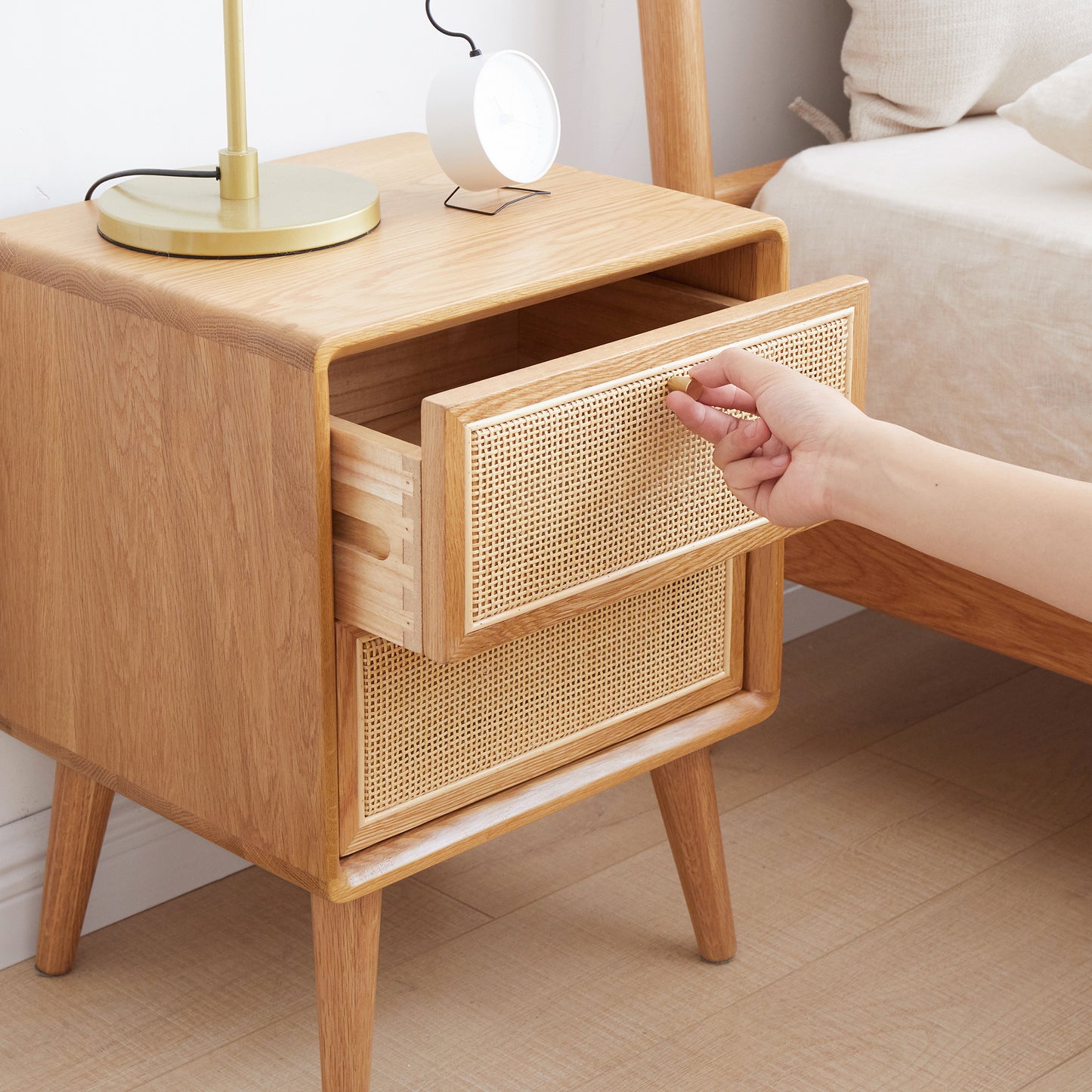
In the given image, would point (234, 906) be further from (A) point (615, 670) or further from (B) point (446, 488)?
(B) point (446, 488)

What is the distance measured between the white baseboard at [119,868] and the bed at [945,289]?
0.62 metres

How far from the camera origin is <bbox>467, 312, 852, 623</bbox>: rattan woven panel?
86cm

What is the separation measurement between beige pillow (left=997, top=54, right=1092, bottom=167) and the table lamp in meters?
0.63

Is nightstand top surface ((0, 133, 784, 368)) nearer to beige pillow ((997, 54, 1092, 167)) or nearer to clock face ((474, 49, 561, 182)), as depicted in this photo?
clock face ((474, 49, 561, 182))

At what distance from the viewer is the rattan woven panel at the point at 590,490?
862mm

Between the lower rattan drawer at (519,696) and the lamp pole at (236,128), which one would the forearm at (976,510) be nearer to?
the lower rattan drawer at (519,696)

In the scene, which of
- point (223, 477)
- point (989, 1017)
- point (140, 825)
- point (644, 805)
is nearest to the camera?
point (223, 477)

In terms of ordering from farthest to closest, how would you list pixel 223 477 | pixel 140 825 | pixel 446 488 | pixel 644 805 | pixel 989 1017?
1. pixel 644 805
2. pixel 140 825
3. pixel 989 1017
4. pixel 223 477
5. pixel 446 488

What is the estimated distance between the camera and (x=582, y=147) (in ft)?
5.03

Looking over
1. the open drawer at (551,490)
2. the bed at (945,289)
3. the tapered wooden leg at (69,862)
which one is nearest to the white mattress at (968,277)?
the bed at (945,289)

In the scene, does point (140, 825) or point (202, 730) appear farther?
point (140, 825)

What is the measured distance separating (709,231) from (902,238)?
0.39 metres

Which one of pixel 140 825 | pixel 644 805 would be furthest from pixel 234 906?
pixel 644 805

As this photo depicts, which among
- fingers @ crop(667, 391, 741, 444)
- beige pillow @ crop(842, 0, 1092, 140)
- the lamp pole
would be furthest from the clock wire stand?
beige pillow @ crop(842, 0, 1092, 140)
